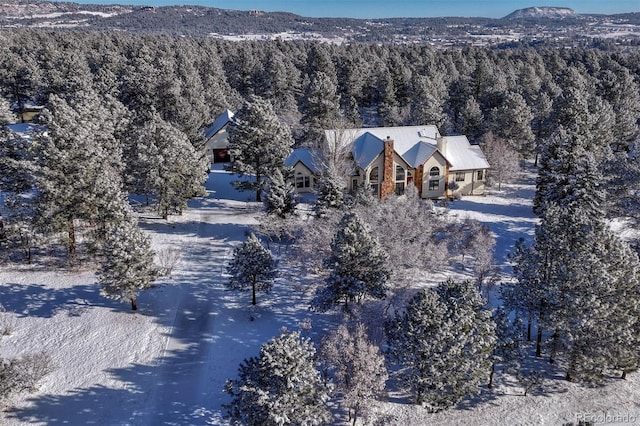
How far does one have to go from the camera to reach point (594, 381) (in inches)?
995

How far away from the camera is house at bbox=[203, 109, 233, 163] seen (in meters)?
62.6

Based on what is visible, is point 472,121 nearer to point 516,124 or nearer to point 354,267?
point 516,124

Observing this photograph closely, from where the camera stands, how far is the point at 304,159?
169 feet

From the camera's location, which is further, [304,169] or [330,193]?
[304,169]

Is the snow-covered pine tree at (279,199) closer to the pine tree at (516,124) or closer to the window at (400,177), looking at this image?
the window at (400,177)

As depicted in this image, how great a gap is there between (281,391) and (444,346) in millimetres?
8126

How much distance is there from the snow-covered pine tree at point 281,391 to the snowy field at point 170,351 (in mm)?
4204

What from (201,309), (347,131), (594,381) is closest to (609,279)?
(594,381)

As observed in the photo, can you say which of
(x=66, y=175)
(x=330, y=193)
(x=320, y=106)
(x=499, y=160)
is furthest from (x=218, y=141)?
(x=499, y=160)

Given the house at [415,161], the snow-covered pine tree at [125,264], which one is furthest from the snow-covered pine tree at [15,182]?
the house at [415,161]

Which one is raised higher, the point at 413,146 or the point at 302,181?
the point at 413,146

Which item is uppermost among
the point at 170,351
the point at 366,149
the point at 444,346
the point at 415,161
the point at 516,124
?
the point at 516,124

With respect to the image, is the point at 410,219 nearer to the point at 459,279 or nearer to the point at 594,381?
the point at 459,279

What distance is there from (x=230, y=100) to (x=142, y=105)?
17821mm
